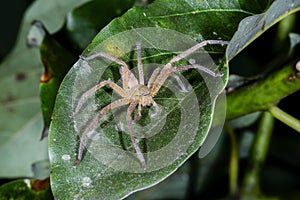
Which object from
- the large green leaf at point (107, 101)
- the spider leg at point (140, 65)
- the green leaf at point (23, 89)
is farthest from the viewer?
the green leaf at point (23, 89)

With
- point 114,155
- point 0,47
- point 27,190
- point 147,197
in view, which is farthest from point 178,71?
point 0,47

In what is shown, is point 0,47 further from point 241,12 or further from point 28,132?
point 241,12

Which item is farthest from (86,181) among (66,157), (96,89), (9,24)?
(9,24)

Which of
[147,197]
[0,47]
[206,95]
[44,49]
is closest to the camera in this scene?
[206,95]

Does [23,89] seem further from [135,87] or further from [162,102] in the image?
[162,102]

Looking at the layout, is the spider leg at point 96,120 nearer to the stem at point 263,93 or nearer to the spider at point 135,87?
the spider at point 135,87

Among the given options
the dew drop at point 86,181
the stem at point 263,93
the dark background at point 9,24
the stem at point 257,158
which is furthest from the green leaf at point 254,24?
the dark background at point 9,24
